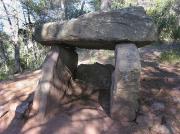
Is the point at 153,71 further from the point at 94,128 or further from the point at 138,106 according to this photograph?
the point at 94,128

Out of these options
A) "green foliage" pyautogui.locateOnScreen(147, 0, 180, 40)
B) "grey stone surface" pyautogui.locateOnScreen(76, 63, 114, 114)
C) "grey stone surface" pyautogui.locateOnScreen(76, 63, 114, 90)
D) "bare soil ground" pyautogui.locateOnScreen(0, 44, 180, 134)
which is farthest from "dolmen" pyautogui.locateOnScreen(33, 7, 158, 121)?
"green foliage" pyautogui.locateOnScreen(147, 0, 180, 40)

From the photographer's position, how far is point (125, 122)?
4320 mm

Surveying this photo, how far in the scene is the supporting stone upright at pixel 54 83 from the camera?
4.60 metres

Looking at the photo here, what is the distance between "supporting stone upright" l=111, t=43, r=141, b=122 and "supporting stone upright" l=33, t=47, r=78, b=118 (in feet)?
3.33

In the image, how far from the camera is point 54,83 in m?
4.84

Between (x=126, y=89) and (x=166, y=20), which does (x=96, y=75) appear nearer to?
(x=126, y=89)

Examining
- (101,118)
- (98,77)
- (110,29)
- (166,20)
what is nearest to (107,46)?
(110,29)

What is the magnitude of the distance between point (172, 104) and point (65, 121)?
181 centimetres

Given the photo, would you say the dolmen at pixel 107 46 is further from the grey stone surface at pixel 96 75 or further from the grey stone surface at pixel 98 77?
the grey stone surface at pixel 96 75

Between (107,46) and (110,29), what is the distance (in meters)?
0.64

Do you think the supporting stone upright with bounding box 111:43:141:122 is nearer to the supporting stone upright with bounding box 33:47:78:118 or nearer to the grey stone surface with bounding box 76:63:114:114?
the grey stone surface with bounding box 76:63:114:114

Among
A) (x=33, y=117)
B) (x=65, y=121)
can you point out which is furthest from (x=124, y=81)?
(x=33, y=117)

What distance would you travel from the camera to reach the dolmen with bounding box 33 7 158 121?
14.1 ft

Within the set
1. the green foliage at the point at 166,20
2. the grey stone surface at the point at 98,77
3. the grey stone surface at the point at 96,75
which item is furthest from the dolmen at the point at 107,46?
the green foliage at the point at 166,20
